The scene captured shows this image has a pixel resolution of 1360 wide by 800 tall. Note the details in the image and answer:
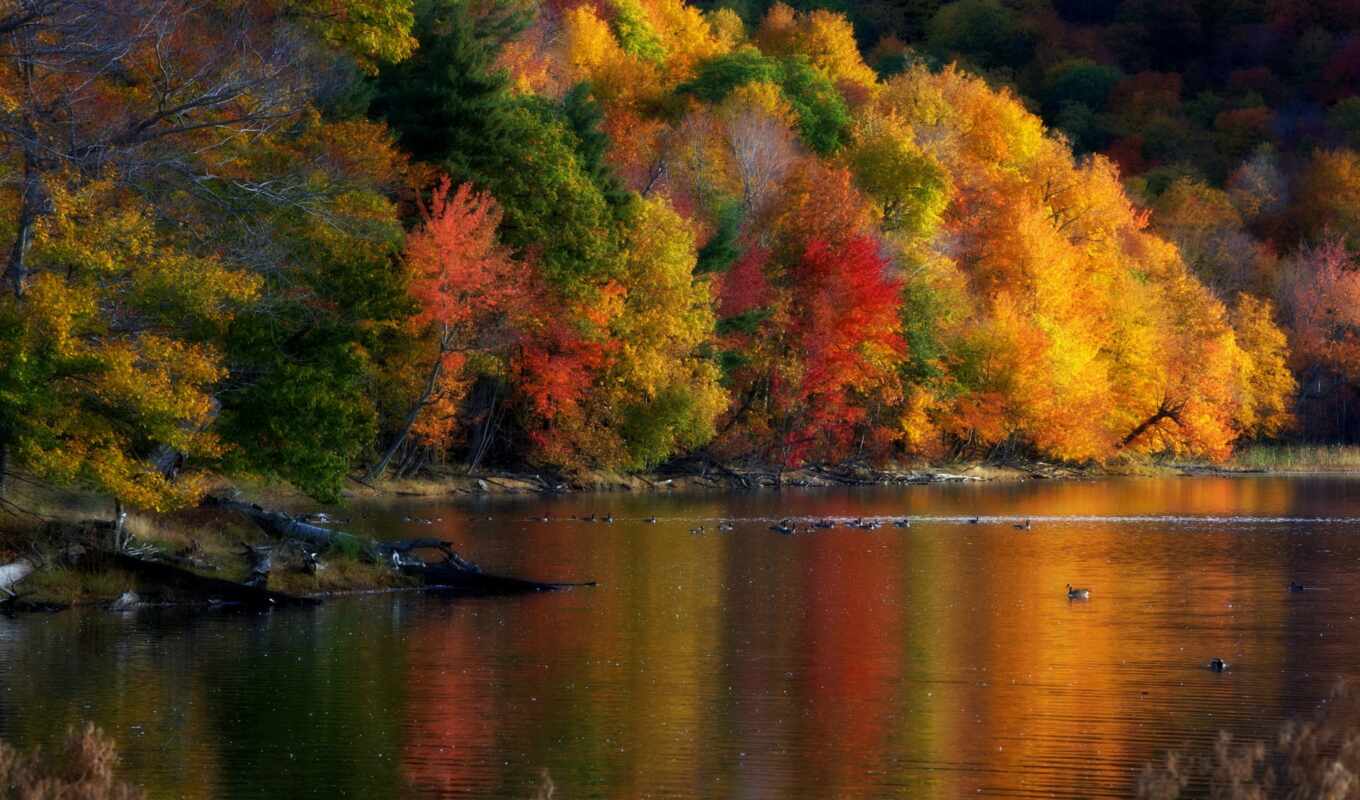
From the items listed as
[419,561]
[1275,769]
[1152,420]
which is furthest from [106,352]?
[1152,420]

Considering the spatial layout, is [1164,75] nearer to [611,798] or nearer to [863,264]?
[863,264]

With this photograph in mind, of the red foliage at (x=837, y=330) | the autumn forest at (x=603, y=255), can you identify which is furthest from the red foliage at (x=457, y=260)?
the red foliage at (x=837, y=330)

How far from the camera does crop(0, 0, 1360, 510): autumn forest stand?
28.9m

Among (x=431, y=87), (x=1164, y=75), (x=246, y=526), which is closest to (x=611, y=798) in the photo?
(x=246, y=526)

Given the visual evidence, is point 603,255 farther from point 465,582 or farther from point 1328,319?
point 1328,319

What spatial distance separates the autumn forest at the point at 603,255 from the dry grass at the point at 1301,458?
192 cm

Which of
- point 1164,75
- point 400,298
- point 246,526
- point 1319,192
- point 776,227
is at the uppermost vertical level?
point 1164,75

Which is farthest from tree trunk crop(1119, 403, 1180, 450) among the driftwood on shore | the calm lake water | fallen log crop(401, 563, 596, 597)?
fallen log crop(401, 563, 596, 597)

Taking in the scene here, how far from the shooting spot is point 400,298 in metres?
36.4

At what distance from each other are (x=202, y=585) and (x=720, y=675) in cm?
913

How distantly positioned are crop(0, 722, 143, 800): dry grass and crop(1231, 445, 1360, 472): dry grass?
65988mm

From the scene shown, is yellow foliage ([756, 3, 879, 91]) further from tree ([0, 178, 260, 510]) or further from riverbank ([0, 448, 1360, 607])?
tree ([0, 178, 260, 510])

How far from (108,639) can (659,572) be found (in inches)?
437

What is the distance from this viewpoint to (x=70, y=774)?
14.9 metres
